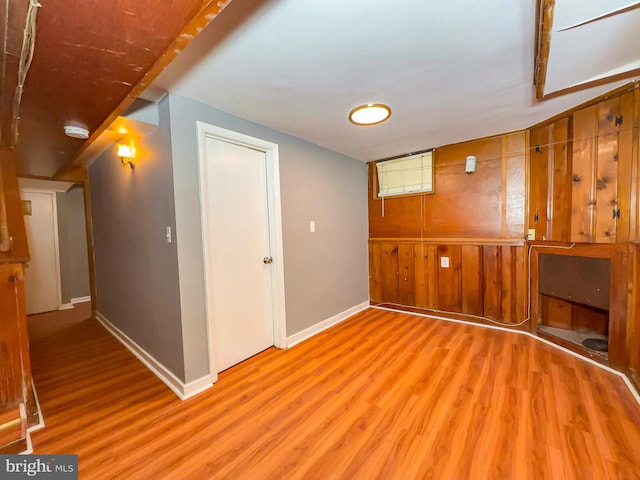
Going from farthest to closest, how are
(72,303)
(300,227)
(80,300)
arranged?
(80,300) → (72,303) → (300,227)

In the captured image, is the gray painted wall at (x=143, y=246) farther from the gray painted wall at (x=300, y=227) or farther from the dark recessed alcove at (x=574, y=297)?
the dark recessed alcove at (x=574, y=297)

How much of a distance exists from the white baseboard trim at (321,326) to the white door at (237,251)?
0.80 feet

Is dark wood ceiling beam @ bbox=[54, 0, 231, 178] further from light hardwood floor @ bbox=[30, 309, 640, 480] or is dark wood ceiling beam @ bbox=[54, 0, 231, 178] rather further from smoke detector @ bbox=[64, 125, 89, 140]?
light hardwood floor @ bbox=[30, 309, 640, 480]

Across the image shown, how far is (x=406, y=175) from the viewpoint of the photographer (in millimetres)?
3492

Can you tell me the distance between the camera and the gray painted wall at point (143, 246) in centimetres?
192

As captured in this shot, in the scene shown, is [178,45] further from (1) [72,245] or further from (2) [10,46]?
(1) [72,245]

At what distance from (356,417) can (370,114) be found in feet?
7.47

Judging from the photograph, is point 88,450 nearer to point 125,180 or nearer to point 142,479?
point 142,479

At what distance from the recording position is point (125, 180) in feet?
8.13

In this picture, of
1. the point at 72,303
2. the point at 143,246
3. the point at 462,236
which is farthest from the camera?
the point at 72,303

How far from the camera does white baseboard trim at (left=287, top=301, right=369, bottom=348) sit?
269cm

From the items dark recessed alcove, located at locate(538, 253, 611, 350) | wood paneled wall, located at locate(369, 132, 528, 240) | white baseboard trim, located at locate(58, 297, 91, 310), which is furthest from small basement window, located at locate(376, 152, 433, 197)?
white baseboard trim, located at locate(58, 297, 91, 310)

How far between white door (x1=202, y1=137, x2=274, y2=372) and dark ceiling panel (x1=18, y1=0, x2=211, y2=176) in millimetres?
723

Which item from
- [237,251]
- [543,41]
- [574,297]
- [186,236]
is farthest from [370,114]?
[574,297]
